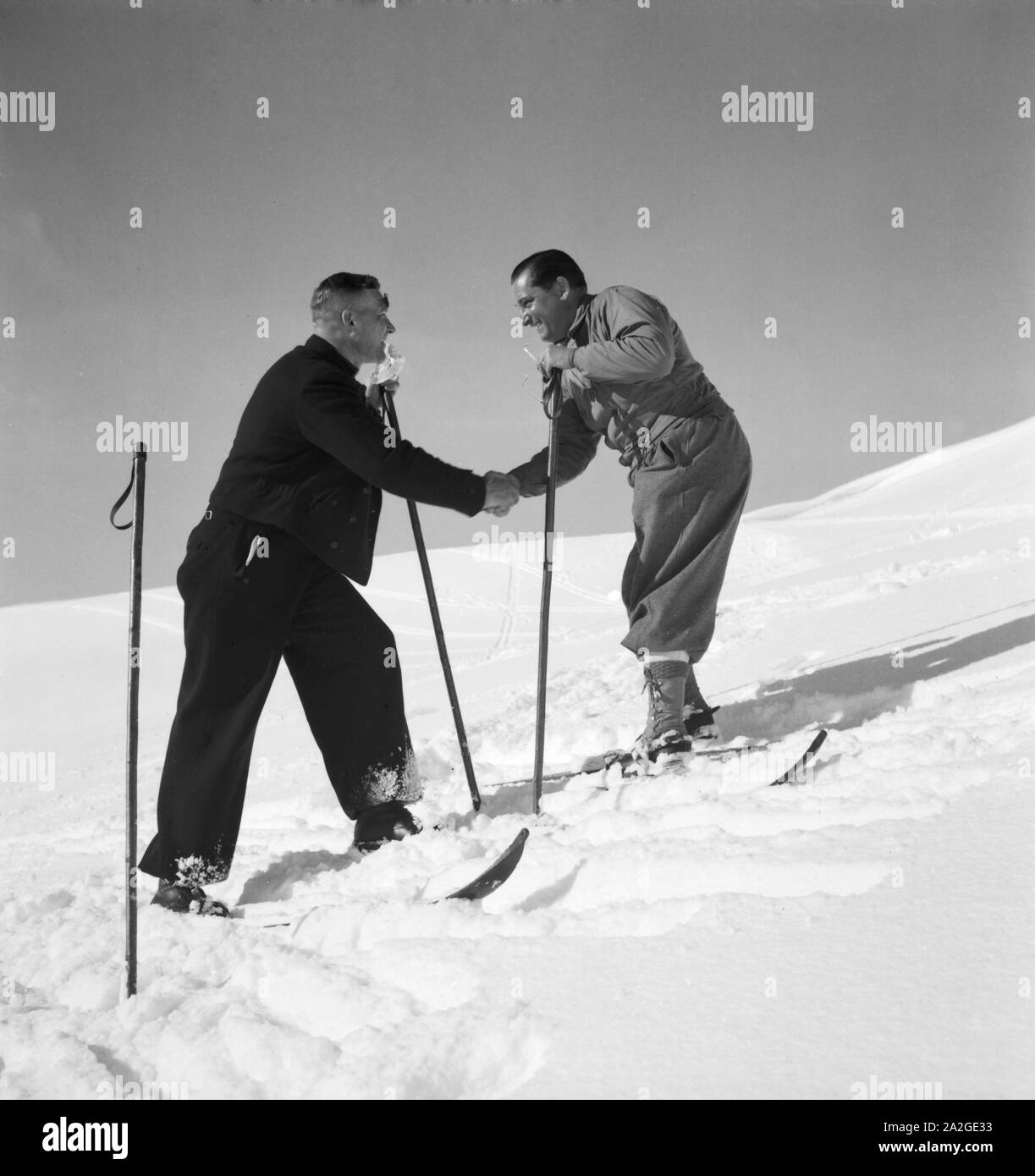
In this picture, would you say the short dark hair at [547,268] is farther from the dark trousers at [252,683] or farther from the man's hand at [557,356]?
the dark trousers at [252,683]

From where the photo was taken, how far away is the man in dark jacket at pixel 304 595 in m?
3.04

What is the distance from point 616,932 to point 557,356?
2308mm

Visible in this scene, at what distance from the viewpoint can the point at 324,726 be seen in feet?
11.3

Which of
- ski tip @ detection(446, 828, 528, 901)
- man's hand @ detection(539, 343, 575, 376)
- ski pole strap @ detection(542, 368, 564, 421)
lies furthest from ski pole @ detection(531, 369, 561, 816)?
ski tip @ detection(446, 828, 528, 901)

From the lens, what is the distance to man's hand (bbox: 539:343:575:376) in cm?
364

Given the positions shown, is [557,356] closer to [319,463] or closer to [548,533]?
[548,533]

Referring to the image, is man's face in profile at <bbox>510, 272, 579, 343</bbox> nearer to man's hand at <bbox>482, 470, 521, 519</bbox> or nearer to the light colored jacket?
the light colored jacket

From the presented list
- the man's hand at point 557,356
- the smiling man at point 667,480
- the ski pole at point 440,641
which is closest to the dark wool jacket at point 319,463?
the ski pole at point 440,641

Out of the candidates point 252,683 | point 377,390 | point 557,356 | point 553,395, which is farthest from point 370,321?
point 252,683

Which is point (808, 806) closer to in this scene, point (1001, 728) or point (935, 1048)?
point (1001, 728)

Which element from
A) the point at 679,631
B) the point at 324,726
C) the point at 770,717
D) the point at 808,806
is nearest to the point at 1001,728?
the point at 808,806

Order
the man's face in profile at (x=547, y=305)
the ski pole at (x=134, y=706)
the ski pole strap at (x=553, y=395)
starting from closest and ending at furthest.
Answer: the ski pole at (x=134, y=706)
the man's face in profile at (x=547, y=305)
the ski pole strap at (x=553, y=395)

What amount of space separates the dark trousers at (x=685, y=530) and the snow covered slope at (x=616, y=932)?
0.60 meters

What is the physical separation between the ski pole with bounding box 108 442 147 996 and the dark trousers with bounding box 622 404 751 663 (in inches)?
75.1
